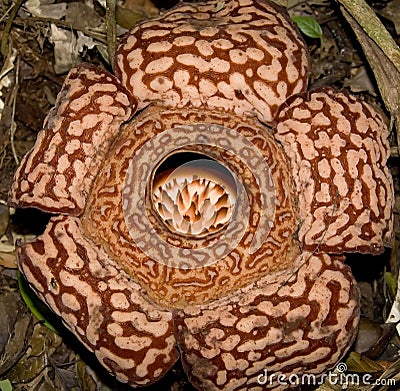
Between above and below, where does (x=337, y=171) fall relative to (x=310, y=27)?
below

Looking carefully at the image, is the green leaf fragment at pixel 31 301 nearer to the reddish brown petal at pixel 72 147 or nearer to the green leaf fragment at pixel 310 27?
the reddish brown petal at pixel 72 147

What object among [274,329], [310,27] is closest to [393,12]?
[310,27]

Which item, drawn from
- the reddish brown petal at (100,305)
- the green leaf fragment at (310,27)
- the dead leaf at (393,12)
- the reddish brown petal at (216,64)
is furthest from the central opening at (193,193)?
the dead leaf at (393,12)

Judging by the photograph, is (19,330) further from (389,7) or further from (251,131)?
(389,7)

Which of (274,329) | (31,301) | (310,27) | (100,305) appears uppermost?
(310,27)

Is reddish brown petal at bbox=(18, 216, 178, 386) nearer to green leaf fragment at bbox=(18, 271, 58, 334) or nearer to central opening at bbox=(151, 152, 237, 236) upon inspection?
central opening at bbox=(151, 152, 237, 236)

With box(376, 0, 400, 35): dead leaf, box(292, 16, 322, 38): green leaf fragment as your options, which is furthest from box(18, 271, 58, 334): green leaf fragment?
box(376, 0, 400, 35): dead leaf

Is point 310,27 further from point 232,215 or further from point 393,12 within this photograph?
point 232,215
